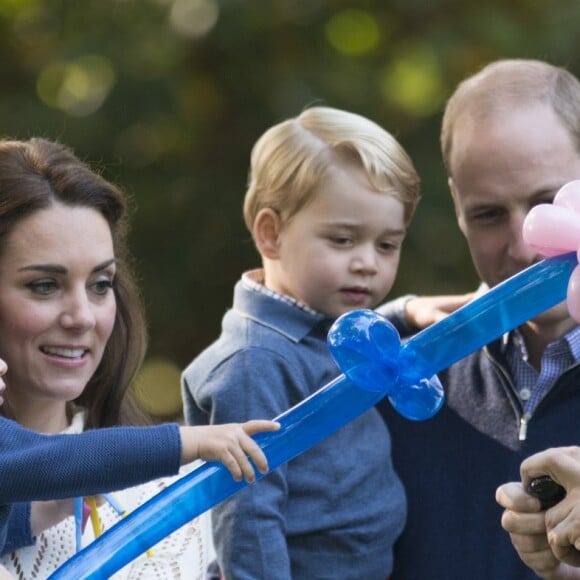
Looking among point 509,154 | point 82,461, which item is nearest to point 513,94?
point 509,154

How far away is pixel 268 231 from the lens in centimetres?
352

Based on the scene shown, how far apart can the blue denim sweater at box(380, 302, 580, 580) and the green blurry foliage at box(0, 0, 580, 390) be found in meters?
2.96

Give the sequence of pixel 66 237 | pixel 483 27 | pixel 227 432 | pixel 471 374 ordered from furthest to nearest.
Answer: pixel 483 27 < pixel 471 374 < pixel 66 237 < pixel 227 432

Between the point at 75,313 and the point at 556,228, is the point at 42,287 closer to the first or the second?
the point at 75,313

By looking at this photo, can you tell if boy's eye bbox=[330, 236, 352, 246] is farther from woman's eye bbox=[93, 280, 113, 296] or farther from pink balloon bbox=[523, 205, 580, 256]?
pink balloon bbox=[523, 205, 580, 256]

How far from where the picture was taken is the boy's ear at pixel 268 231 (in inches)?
137

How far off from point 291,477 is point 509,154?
0.85 m

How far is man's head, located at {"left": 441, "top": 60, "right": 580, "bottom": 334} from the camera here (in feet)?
10.7

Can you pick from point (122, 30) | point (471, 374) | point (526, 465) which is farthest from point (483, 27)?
point (526, 465)

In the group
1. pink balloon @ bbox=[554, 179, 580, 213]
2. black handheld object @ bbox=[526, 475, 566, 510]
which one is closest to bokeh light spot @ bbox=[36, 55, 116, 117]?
pink balloon @ bbox=[554, 179, 580, 213]

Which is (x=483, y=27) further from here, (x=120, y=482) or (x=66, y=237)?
(x=120, y=482)

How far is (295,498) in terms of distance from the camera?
323cm

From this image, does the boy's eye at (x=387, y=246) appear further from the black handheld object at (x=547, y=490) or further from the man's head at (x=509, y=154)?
the black handheld object at (x=547, y=490)

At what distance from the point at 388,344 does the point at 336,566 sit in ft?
2.74
